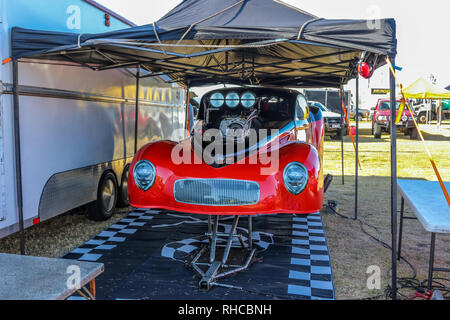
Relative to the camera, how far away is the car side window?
217 inches

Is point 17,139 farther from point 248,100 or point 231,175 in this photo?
point 248,100

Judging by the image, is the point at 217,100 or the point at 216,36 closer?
the point at 216,36

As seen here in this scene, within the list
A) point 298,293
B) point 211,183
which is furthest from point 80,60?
point 298,293

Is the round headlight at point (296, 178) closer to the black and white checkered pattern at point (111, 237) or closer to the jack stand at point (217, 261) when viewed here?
the jack stand at point (217, 261)

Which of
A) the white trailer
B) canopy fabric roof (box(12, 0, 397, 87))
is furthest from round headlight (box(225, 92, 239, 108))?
the white trailer

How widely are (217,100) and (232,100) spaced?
23 centimetres

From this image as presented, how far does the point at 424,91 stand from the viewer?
18.6 metres

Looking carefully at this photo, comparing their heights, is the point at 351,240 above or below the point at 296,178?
below

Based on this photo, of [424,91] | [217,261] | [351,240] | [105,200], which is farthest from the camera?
[424,91]

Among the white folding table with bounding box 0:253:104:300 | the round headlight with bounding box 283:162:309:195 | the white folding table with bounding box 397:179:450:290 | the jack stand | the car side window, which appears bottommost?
the jack stand

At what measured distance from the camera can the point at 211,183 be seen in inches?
151

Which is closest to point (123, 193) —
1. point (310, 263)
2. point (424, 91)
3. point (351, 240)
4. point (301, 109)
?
point (301, 109)

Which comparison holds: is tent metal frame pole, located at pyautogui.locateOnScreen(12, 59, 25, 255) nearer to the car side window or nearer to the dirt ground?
the dirt ground

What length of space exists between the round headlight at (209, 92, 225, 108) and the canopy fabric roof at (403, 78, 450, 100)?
49.3ft
